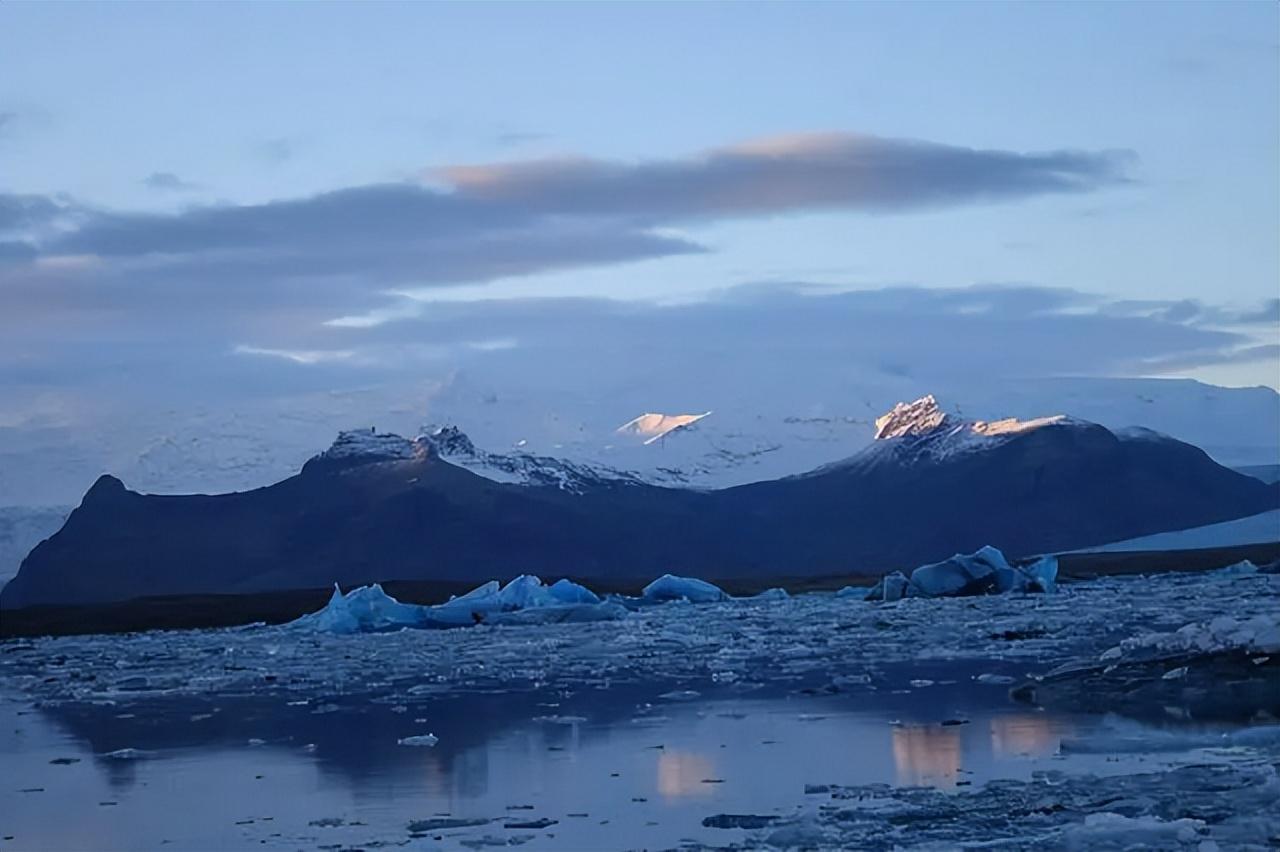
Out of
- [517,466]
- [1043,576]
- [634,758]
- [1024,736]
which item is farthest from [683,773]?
[517,466]

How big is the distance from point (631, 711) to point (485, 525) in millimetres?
99698

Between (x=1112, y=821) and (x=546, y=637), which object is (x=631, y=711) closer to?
(x=1112, y=821)

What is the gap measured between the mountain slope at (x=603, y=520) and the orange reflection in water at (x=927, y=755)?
A: 298 ft

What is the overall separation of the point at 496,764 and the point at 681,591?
119ft

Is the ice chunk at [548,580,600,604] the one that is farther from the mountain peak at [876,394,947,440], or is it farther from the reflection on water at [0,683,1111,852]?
the mountain peak at [876,394,947,440]

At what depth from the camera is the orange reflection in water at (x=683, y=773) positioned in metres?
11.1

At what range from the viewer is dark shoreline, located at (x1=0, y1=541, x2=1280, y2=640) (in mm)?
55656

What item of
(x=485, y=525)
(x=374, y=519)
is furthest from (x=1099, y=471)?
(x=374, y=519)

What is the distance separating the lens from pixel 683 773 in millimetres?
11906

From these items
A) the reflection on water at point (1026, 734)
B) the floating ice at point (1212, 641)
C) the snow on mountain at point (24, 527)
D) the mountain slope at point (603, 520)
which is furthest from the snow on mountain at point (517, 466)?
the reflection on water at point (1026, 734)

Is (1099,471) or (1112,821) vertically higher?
(1099,471)

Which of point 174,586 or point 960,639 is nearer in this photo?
point 960,639

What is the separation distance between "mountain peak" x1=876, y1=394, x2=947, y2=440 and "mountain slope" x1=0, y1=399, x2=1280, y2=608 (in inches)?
120

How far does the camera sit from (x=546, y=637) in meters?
31.1
